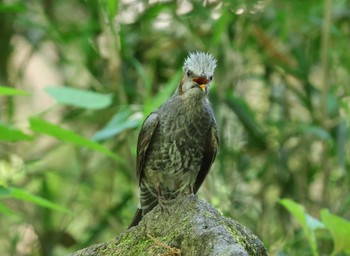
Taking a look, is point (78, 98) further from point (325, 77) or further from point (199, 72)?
point (325, 77)

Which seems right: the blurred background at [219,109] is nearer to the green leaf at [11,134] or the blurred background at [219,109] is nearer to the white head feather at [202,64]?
the white head feather at [202,64]

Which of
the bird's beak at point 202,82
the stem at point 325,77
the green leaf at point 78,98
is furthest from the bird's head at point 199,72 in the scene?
the stem at point 325,77

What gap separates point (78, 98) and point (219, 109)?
1.44 m

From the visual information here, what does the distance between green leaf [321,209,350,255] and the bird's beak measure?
2.45ft

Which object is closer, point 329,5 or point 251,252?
point 251,252

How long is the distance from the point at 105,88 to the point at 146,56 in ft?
1.24

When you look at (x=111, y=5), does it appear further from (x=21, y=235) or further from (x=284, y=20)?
(x=21, y=235)

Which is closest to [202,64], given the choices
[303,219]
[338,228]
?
[303,219]

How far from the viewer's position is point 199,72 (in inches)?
129

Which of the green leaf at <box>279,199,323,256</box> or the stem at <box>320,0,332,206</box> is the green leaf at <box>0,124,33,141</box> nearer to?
the green leaf at <box>279,199,323,256</box>

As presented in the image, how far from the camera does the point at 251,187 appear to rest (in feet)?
18.3

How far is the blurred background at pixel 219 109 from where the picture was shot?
4.57 metres

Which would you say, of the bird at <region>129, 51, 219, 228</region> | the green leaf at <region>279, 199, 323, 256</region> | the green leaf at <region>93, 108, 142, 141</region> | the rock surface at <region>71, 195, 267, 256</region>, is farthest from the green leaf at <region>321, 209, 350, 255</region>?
the green leaf at <region>93, 108, 142, 141</region>

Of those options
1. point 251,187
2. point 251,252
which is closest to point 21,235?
point 251,187
